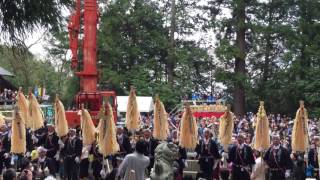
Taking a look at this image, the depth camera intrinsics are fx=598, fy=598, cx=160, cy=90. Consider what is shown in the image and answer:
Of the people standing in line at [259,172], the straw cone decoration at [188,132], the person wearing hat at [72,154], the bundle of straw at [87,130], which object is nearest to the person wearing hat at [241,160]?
the straw cone decoration at [188,132]

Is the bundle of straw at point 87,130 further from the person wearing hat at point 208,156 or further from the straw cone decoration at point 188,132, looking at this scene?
the person wearing hat at point 208,156

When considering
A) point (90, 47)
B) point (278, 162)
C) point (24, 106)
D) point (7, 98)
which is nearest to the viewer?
point (278, 162)

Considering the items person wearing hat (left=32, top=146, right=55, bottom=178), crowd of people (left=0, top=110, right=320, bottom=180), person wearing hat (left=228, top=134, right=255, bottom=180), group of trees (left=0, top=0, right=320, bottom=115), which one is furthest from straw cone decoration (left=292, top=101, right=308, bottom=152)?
group of trees (left=0, top=0, right=320, bottom=115)

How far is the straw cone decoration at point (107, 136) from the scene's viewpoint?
49.7 feet

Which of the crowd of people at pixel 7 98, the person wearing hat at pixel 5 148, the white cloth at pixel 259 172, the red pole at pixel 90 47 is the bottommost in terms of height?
the white cloth at pixel 259 172

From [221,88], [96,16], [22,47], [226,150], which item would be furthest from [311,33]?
[22,47]

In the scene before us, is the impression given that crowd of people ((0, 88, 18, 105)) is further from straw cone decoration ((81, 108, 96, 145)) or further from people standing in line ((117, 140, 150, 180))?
people standing in line ((117, 140, 150, 180))

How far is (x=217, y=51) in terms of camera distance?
115 feet

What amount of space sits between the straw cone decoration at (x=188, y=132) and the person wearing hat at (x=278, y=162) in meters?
2.17

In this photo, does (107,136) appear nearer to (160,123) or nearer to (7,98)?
(160,123)

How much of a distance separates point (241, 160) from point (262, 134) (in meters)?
0.87

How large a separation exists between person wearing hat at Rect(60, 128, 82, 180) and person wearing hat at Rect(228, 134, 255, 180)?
4.48m

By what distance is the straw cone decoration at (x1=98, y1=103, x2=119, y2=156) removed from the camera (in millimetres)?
15156

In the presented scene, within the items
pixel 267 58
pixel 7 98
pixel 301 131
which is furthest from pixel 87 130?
pixel 267 58
